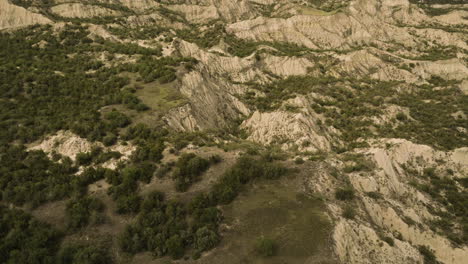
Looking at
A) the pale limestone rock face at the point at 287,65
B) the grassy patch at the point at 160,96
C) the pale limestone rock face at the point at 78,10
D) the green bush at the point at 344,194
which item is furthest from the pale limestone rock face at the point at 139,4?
the green bush at the point at 344,194

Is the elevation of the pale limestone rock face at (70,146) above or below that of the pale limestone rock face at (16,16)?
below

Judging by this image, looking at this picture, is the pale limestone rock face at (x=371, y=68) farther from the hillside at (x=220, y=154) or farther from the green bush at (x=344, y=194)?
the green bush at (x=344, y=194)

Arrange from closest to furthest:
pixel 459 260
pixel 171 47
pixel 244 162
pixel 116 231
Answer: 1. pixel 116 231
2. pixel 459 260
3. pixel 244 162
4. pixel 171 47

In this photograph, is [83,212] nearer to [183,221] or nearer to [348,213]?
[183,221]

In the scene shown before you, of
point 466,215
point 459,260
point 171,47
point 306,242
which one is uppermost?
point 171,47

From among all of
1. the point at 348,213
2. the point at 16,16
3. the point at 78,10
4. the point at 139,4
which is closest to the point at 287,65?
the point at 348,213

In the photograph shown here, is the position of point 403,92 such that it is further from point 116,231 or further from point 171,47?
point 116,231

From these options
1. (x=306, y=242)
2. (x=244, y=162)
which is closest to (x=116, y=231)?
(x=244, y=162)
